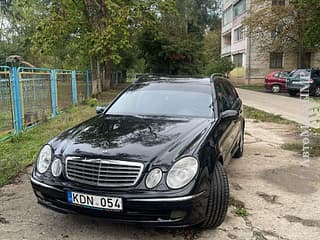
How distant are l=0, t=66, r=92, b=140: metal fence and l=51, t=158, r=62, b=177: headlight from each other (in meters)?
4.86

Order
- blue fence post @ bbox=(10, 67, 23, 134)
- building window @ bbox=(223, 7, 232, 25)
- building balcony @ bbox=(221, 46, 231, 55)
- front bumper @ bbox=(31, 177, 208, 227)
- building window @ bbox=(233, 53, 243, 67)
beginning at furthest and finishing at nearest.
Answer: building balcony @ bbox=(221, 46, 231, 55) < building window @ bbox=(223, 7, 232, 25) < building window @ bbox=(233, 53, 243, 67) < blue fence post @ bbox=(10, 67, 23, 134) < front bumper @ bbox=(31, 177, 208, 227)

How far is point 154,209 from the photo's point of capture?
2.99m

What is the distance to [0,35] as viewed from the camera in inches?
1741

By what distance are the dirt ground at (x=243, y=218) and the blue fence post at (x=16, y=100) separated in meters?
3.37

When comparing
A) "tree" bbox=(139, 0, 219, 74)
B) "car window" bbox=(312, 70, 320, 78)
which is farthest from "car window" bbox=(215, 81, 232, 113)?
"tree" bbox=(139, 0, 219, 74)

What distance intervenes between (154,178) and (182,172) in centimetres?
25

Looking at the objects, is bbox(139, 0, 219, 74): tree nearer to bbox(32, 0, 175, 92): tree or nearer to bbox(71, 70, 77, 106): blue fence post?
bbox(32, 0, 175, 92): tree

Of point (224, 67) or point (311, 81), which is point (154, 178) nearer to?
point (311, 81)

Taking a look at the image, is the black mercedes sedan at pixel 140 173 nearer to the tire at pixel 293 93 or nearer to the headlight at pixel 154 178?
the headlight at pixel 154 178

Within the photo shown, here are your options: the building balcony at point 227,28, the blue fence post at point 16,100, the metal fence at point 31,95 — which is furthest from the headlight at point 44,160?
the building balcony at point 227,28

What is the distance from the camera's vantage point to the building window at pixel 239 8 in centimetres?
3772

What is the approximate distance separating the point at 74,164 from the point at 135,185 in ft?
2.14

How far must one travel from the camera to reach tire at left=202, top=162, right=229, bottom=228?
3355 mm

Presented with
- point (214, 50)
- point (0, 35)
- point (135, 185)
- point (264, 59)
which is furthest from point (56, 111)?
point (214, 50)
